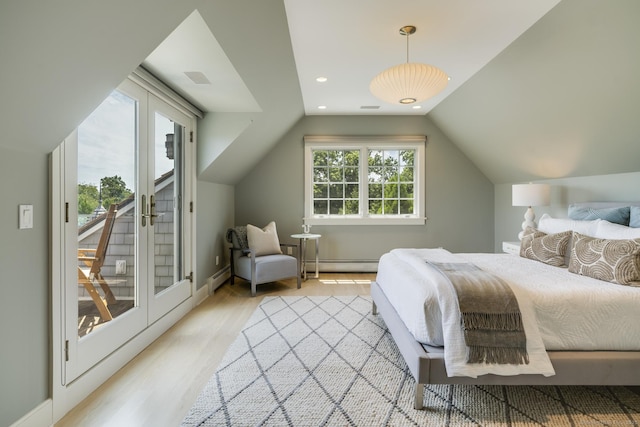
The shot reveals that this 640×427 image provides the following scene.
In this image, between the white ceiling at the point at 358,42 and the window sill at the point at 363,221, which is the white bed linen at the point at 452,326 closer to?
the white ceiling at the point at 358,42

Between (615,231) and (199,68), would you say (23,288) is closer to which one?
(199,68)

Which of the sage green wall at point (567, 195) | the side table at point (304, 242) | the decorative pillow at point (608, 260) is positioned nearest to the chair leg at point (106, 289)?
the side table at point (304, 242)

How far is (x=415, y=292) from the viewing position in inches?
76.0

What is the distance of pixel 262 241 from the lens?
4230 millimetres

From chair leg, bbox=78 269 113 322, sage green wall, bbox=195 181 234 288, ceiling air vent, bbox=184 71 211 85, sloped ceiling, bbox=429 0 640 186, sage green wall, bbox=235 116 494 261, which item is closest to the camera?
chair leg, bbox=78 269 113 322

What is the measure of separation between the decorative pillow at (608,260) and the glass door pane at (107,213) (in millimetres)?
3291

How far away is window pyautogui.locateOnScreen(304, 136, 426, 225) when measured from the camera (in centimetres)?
508

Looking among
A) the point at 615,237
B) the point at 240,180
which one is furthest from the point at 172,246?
the point at 615,237

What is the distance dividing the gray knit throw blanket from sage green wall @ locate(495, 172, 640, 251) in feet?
7.31

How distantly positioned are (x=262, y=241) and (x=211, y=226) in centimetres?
69

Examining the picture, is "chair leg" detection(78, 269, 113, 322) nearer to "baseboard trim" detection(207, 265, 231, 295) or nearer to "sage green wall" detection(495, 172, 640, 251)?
"baseboard trim" detection(207, 265, 231, 295)

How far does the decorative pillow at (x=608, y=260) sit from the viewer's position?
6.28 ft

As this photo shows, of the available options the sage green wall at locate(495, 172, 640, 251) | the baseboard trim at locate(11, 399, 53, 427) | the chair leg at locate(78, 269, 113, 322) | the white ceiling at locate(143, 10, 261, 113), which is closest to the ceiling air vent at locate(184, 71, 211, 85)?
the white ceiling at locate(143, 10, 261, 113)

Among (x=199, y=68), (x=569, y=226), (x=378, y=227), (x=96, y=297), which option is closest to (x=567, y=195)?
(x=569, y=226)
